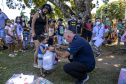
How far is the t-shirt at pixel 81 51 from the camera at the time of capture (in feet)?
8.04

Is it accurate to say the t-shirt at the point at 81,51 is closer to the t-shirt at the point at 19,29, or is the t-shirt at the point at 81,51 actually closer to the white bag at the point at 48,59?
the white bag at the point at 48,59

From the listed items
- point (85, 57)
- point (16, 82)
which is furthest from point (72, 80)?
point (16, 82)

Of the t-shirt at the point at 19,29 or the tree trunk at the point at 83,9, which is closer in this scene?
the t-shirt at the point at 19,29

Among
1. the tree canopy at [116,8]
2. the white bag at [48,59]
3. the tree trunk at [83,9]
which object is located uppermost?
the tree canopy at [116,8]

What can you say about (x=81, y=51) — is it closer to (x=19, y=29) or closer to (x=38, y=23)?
(x=38, y=23)

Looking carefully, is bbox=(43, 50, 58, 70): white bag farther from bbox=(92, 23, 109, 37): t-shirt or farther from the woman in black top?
bbox=(92, 23, 109, 37): t-shirt

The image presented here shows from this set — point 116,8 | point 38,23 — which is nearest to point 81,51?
point 38,23

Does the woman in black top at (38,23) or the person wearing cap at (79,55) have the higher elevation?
the woman in black top at (38,23)

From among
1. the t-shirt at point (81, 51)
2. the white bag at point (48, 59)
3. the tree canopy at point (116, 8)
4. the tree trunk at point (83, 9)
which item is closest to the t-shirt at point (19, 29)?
the white bag at point (48, 59)

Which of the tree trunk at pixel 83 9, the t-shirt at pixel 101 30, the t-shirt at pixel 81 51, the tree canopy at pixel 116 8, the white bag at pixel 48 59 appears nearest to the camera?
the t-shirt at pixel 81 51

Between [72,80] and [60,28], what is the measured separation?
4037 millimetres

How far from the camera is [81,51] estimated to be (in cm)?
254

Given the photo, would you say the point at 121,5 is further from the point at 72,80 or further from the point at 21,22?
the point at 72,80

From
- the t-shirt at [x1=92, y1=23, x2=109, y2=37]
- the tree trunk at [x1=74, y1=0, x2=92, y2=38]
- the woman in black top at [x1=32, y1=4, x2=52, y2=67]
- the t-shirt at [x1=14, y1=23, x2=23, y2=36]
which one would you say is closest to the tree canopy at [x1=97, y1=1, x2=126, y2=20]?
the tree trunk at [x1=74, y1=0, x2=92, y2=38]
